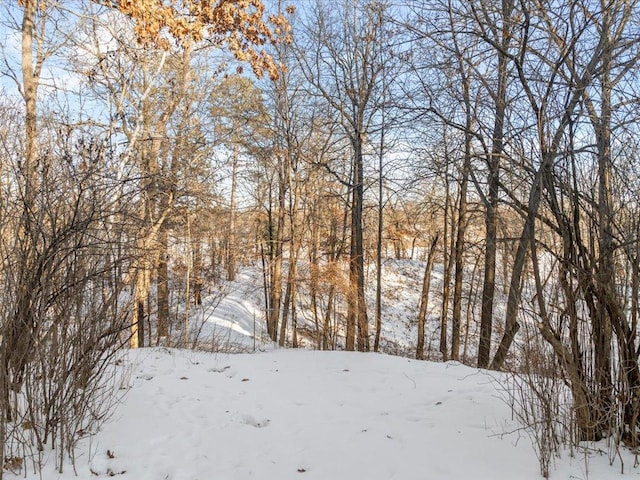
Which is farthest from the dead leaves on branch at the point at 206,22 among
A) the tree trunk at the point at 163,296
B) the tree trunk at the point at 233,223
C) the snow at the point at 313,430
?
the tree trunk at the point at 233,223

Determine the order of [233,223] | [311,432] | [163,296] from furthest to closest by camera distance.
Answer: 1. [233,223]
2. [163,296]
3. [311,432]

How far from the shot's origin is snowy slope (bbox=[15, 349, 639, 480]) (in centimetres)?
296

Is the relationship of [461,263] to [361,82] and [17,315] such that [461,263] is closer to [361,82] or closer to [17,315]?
[361,82]

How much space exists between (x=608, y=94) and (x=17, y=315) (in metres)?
4.70

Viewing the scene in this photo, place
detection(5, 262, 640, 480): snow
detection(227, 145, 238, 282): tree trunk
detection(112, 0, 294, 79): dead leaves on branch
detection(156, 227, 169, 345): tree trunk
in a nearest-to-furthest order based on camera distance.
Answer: detection(5, 262, 640, 480): snow < detection(112, 0, 294, 79): dead leaves on branch < detection(156, 227, 169, 345): tree trunk < detection(227, 145, 238, 282): tree trunk

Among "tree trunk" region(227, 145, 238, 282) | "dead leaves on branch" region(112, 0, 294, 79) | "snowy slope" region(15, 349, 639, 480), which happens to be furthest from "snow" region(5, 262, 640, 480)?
"tree trunk" region(227, 145, 238, 282)

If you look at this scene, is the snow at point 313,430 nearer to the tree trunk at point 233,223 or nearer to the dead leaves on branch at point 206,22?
the dead leaves on branch at point 206,22

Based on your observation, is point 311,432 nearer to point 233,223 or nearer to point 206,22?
point 206,22

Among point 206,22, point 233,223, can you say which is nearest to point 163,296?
point 233,223

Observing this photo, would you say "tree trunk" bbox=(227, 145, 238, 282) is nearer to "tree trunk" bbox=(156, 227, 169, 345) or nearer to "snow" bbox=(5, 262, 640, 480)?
"tree trunk" bbox=(156, 227, 169, 345)

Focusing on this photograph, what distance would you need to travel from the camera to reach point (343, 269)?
1073 cm

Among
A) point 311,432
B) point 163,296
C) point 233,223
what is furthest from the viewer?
point 233,223

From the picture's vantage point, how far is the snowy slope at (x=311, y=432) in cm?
296

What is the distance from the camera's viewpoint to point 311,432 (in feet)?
12.4
